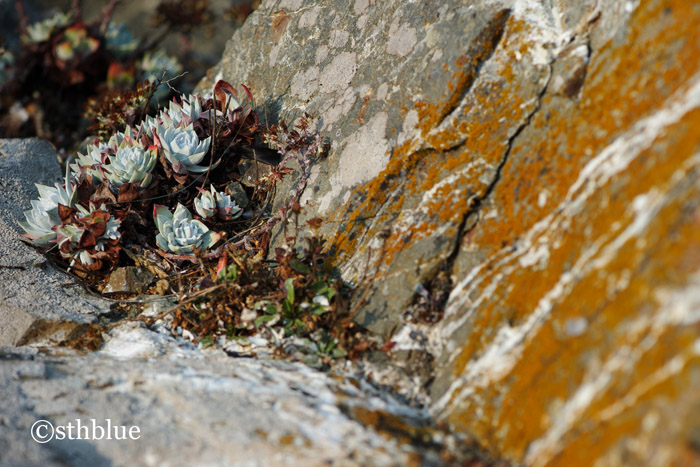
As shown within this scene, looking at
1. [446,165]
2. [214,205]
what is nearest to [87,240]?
[214,205]

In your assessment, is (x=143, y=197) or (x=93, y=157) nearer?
(x=143, y=197)

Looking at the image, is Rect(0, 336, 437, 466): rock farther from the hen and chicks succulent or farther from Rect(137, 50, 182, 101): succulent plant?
Rect(137, 50, 182, 101): succulent plant

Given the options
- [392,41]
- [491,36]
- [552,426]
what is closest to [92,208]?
[392,41]

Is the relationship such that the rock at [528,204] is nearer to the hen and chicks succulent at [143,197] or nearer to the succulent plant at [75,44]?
the hen and chicks succulent at [143,197]

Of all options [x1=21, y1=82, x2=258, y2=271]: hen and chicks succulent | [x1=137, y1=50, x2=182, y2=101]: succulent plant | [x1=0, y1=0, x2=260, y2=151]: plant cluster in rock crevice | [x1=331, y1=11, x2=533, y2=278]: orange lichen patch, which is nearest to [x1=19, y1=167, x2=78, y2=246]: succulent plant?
[x1=21, y1=82, x2=258, y2=271]: hen and chicks succulent

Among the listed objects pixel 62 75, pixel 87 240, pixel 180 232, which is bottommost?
pixel 87 240

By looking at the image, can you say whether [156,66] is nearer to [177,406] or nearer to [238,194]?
[238,194]

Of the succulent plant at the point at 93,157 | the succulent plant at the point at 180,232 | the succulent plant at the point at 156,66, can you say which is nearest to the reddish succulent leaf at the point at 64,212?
the succulent plant at the point at 93,157

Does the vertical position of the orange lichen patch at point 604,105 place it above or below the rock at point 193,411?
above
